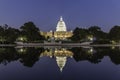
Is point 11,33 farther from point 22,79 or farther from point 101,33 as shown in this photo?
point 22,79

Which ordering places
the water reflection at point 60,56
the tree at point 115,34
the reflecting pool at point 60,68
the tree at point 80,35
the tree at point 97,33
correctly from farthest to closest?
1. the tree at point 97,33
2. the tree at point 80,35
3. the tree at point 115,34
4. the water reflection at point 60,56
5. the reflecting pool at point 60,68

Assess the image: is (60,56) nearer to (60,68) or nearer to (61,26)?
(60,68)

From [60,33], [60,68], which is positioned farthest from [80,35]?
[60,68]

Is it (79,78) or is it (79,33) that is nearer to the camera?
(79,78)

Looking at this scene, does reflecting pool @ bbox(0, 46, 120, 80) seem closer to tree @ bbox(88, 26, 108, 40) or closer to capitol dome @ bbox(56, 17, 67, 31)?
tree @ bbox(88, 26, 108, 40)

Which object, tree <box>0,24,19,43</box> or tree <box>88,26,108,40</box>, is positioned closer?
tree <box>0,24,19,43</box>

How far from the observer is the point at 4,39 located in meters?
78.9

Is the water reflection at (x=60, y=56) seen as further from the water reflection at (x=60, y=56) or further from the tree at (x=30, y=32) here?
the tree at (x=30, y=32)

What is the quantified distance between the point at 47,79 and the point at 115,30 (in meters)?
72.3

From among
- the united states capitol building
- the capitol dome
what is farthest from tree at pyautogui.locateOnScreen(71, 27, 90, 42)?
the capitol dome

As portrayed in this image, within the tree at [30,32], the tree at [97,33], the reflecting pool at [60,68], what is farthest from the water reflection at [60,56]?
the tree at [97,33]

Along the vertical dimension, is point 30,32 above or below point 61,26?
below

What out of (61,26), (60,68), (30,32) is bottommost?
(60,68)

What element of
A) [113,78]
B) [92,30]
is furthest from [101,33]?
[113,78]
